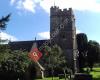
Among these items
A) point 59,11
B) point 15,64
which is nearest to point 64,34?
point 59,11

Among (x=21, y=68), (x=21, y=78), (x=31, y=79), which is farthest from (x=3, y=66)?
(x=31, y=79)

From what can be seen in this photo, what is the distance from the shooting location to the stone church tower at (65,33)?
78.3 metres

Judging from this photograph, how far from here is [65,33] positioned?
79.3 m

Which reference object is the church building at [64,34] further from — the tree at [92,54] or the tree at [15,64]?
the tree at [15,64]

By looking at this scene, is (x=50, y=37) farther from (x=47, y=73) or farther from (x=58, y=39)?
(x=47, y=73)

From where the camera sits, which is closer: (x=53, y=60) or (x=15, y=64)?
(x=15, y=64)

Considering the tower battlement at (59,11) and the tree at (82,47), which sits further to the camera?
the tree at (82,47)

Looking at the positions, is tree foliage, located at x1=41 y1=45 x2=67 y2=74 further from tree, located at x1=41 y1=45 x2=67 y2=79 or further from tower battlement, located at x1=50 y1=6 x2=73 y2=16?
tower battlement, located at x1=50 y1=6 x2=73 y2=16

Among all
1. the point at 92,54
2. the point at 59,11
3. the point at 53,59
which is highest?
the point at 59,11

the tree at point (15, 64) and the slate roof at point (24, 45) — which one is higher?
the slate roof at point (24, 45)

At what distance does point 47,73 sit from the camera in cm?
7238

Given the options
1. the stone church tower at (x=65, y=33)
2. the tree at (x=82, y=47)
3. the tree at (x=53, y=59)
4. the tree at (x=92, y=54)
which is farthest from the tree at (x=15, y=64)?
the tree at (x=92, y=54)

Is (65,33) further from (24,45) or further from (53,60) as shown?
(53,60)

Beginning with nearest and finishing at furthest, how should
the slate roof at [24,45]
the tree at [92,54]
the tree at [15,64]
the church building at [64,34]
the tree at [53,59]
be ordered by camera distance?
the tree at [15,64] < the tree at [53,59] < the slate roof at [24,45] < the church building at [64,34] < the tree at [92,54]
